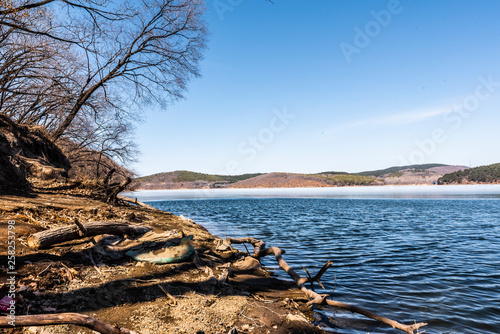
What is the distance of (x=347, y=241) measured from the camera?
14414 mm

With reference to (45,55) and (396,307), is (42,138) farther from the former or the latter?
(396,307)

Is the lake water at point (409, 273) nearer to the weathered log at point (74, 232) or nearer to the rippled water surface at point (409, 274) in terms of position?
the rippled water surface at point (409, 274)

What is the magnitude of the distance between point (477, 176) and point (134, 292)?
170187mm

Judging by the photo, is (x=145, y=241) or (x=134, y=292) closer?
(x=134, y=292)

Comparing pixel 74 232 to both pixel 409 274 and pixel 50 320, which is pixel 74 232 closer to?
pixel 50 320

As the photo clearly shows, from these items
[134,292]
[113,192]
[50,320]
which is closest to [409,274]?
[134,292]

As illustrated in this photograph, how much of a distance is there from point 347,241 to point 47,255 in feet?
43.0

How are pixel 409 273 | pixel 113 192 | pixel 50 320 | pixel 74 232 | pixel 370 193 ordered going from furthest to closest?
pixel 370 193, pixel 113 192, pixel 409 273, pixel 74 232, pixel 50 320

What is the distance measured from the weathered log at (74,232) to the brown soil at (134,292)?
14 cm

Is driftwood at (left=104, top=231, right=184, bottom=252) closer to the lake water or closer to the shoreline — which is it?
the lake water

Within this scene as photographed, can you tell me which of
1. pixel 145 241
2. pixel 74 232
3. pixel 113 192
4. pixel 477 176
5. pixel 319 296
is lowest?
pixel 319 296

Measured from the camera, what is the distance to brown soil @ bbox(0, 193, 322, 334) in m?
4.14

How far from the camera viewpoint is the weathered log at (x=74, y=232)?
5355mm

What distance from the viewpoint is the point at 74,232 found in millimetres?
6133
